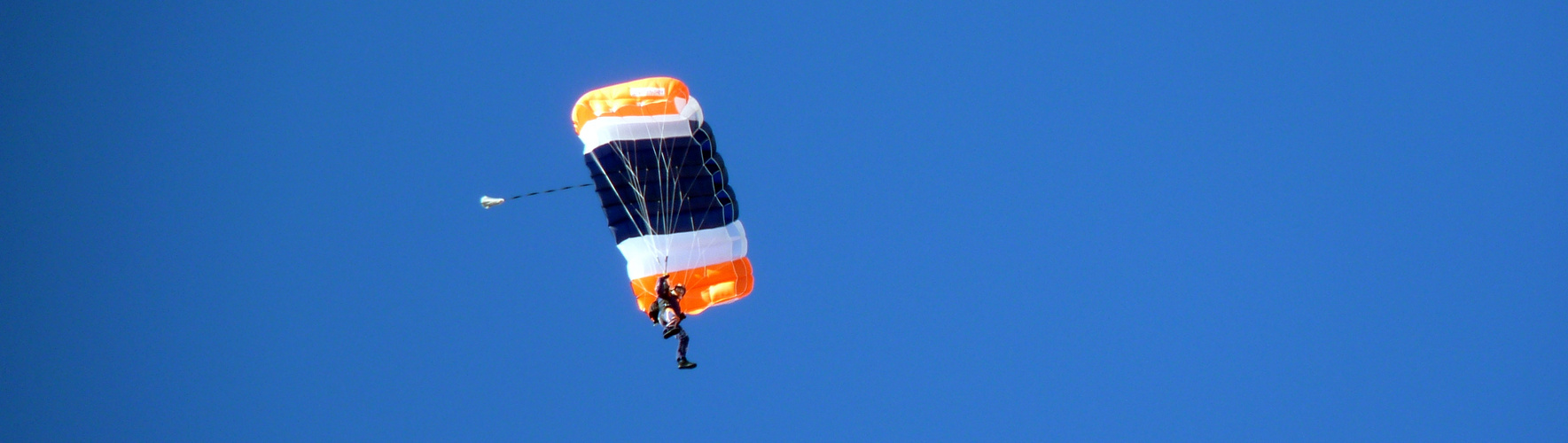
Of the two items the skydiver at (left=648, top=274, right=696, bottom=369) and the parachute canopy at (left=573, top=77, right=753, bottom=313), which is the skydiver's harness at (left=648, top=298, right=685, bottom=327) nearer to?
the skydiver at (left=648, top=274, right=696, bottom=369)

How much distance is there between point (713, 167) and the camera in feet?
53.9

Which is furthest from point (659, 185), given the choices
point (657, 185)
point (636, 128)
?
point (636, 128)

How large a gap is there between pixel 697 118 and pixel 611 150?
3.28ft

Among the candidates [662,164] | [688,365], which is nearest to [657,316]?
[688,365]

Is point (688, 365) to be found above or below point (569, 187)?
below

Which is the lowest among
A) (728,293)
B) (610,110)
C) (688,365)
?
(688,365)

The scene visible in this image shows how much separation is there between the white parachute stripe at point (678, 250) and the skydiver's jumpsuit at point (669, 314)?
0.56 meters

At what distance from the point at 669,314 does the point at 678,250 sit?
3.31 ft

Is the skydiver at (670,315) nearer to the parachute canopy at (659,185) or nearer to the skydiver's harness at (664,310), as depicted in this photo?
the skydiver's harness at (664,310)

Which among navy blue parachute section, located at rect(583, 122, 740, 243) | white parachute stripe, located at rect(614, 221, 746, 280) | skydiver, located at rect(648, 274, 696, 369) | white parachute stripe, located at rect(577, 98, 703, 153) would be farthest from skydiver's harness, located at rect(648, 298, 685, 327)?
white parachute stripe, located at rect(577, 98, 703, 153)

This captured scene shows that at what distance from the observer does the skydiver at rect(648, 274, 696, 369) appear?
15.3 meters

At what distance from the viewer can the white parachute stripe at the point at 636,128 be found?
1616 centimetres

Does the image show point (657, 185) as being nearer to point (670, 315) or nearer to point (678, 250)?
point (678, 250)

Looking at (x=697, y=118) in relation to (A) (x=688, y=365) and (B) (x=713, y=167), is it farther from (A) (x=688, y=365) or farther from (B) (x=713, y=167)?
(A) (x=688, y=365)
